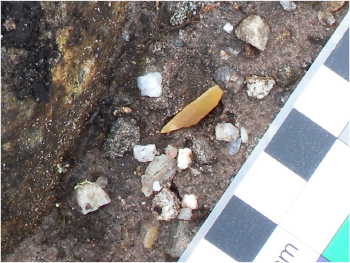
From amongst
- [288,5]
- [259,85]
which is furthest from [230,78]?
[288,5]

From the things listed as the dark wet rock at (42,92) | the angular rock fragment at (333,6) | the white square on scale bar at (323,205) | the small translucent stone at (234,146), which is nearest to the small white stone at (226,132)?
the small translucent stone at (234,146)

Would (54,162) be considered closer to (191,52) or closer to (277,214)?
(191,52)

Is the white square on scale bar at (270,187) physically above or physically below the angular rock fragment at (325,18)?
below

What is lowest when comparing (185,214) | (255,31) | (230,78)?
(185,214)

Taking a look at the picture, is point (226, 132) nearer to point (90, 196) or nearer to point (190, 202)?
point (190, 202)

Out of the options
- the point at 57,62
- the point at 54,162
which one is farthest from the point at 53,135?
the point at 57,62

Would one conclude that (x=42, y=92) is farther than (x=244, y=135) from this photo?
No

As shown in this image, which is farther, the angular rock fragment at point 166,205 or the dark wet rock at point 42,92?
the angular rock fragment at point 166,205

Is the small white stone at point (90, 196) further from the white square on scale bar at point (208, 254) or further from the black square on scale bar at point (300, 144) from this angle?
the black square on scale bar at point (300, 144)
